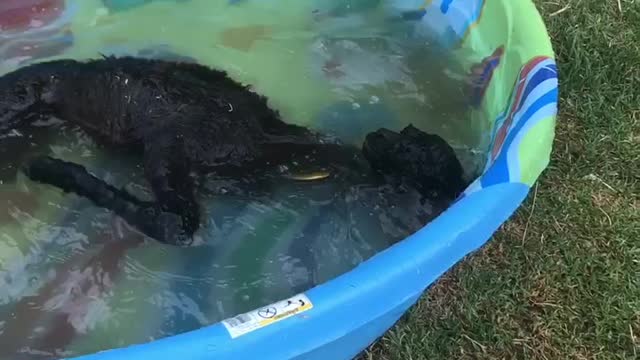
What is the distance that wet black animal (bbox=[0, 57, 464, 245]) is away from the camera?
83.1 inches

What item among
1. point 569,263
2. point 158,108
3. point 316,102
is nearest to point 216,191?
point 158,108

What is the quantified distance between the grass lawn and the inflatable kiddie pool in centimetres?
23

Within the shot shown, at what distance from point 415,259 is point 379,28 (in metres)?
1.46

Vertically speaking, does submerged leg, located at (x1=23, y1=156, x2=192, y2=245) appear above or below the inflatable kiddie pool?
below

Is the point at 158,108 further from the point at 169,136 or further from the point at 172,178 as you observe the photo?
the point at 172,178

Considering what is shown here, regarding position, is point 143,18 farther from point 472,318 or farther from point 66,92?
point 472,318

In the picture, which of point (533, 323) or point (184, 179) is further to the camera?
point (184, 179)

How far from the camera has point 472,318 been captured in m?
2.01

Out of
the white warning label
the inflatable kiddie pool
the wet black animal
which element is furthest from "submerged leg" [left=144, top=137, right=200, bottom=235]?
the white warning label

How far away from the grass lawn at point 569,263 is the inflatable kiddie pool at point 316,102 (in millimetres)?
227

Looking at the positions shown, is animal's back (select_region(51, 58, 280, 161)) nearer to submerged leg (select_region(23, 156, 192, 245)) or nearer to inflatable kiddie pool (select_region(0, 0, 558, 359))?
submerged leg (select_region(23, 156, 192, 245))

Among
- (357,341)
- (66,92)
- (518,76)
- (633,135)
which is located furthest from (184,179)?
(633,135)

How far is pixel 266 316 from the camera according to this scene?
1.31 m

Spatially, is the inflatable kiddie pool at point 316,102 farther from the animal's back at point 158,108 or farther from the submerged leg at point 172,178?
the submerged leg at point 172,178
